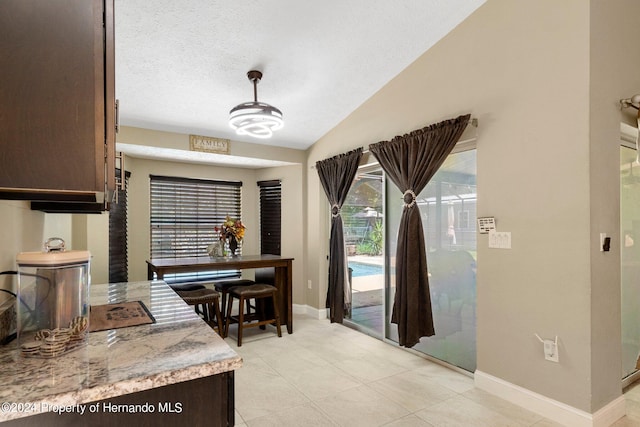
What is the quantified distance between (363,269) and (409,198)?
1.40 metres

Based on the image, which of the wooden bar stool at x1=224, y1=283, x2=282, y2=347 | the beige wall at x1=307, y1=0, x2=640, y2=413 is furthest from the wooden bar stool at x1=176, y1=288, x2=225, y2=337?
the beige wall at x1=307, y1=0, x2=640, y2=413

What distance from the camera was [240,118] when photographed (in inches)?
108

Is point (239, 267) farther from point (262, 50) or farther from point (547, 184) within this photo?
point (547, 184)

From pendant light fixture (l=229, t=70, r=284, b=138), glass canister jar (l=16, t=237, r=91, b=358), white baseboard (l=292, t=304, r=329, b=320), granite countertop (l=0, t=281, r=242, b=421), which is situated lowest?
white baseboard (l=292, t=304, r=329, b=320)

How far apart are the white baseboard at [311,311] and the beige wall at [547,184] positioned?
2.40 meters

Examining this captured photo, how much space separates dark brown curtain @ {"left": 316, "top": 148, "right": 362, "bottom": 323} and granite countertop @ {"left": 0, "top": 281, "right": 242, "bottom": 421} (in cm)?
295

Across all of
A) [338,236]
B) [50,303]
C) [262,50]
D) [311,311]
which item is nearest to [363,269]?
[338,236]

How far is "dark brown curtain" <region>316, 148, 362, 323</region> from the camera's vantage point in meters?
4.16

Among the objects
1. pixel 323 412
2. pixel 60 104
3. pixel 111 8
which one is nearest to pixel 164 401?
pixel 60 104

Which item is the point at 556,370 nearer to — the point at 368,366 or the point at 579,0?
the point at 368,366

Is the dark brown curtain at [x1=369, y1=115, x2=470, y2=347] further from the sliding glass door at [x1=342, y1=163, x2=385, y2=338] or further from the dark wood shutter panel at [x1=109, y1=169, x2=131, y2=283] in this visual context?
the dark wood shutter panel at [x1=109, y1=169, x2=131, y2=283]

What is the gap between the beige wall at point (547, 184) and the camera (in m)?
2.17

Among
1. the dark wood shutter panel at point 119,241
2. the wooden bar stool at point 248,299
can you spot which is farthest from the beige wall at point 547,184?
the dark wood shutter panel at point 119,241

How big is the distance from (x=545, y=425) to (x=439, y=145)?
7.00 ft
